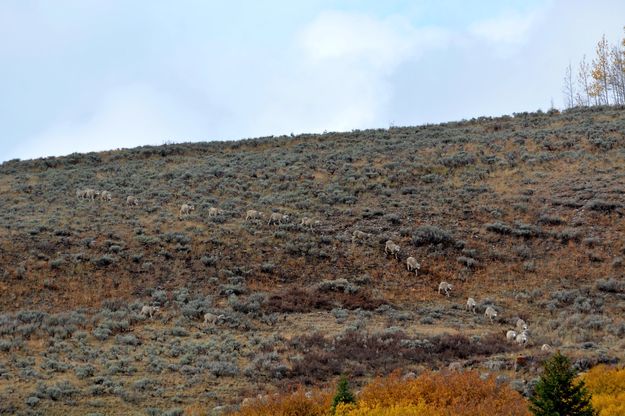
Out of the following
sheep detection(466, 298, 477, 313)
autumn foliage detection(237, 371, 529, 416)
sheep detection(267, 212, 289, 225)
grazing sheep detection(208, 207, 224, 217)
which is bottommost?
autumn foliage detection(237, 371, 529, 416)

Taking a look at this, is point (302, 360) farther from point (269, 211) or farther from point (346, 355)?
point (269, 211)

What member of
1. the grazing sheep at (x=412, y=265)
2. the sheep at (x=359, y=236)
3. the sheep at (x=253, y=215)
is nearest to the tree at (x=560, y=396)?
the grazing sheep at (x=412, y=265)

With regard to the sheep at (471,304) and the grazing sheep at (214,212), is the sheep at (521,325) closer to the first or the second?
the sheep at (471,304)

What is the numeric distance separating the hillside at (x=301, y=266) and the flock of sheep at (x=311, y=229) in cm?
31

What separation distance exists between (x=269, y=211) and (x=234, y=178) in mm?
7720

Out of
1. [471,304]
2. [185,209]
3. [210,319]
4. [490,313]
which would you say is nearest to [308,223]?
[185,209]

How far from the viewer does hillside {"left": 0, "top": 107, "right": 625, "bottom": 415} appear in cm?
1883

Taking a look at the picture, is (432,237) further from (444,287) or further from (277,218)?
(277,218)

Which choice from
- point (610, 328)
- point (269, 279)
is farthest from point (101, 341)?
point (610, 328)

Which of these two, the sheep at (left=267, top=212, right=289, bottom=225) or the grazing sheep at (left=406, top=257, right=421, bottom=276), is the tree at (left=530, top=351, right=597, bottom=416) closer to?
the grazing sheep at (left=406, top=257, right=421, bottom=276)

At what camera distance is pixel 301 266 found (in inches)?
1147

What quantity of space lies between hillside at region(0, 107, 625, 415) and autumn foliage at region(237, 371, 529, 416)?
185 centimetres

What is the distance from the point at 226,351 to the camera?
2038 centimetres

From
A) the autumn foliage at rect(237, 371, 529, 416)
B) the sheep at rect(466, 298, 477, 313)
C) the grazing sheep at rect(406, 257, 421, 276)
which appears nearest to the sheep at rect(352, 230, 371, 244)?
the grazing sheep at rect(406, 257, 421, 276)
